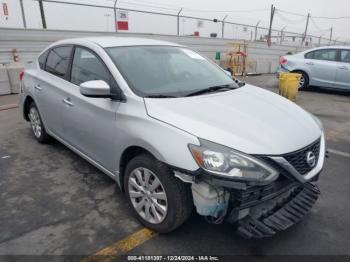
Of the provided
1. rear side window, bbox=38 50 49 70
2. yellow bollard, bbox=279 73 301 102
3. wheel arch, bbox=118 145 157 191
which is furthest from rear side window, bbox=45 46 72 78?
yellow bollard, bbox=279 73 301 102

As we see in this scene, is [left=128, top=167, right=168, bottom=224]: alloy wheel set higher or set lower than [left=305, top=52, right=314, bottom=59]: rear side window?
lower

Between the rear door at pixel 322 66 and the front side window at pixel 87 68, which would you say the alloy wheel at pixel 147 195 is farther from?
the rear door at pixel 322 66

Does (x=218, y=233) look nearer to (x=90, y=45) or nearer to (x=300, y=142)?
(x=300, y=142)

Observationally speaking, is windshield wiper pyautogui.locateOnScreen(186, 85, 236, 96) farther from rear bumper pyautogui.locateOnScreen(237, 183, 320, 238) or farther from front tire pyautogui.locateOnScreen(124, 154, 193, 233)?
rear bumper pyautogui.locateOnScreen(237, 183, 320, 238)

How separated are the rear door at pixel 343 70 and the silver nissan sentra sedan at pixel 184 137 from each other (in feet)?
23.6

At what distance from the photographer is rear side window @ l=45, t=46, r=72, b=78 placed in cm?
371

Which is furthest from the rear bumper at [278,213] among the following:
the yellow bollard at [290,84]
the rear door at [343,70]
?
the rear door at [343,70]

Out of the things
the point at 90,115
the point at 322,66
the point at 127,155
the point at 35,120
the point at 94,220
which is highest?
the point at 90,115

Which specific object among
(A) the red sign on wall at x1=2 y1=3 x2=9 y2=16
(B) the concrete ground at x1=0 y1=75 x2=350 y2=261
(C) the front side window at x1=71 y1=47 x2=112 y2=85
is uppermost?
(A) the red sign on wall at x1=2 y1=3 x2=9 y2=16

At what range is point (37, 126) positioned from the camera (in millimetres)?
4633

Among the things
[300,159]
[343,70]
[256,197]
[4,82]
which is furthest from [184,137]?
[343,70]

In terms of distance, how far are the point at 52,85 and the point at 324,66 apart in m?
8.60

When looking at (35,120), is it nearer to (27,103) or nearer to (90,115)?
(27,103)

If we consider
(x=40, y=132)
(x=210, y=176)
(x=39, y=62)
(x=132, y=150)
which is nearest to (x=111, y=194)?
(x=132, y=150)
